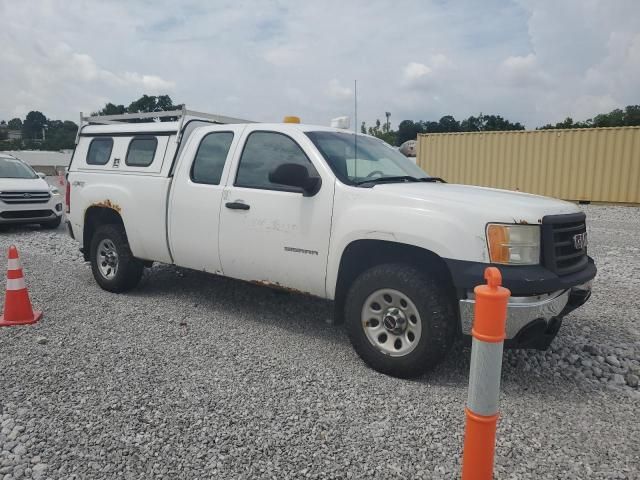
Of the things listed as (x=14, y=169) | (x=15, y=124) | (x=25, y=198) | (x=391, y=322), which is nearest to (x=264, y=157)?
(x=391, y=322)

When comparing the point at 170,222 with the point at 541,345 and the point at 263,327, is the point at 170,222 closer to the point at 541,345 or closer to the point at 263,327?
the point at 263,327

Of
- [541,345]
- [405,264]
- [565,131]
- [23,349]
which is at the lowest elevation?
[23,349]

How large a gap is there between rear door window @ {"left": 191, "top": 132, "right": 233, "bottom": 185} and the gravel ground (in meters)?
1.37

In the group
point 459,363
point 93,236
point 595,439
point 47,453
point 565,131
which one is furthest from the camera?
point 565,131

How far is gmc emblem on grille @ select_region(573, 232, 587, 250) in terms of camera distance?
11.4 feet

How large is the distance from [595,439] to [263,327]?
277cm

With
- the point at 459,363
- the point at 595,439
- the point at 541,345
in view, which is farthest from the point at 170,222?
the point at 595,439

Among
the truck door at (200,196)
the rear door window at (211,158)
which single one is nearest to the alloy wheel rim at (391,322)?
the truck door at (200,196)

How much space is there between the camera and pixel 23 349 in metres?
3.97

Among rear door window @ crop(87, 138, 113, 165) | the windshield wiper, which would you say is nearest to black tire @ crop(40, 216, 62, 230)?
rear door window @ crop(87, 138, 113, 165)

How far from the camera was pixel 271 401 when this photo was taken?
315 cm

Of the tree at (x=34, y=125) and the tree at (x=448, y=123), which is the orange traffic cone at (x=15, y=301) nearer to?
the tree at (x=448, y=123)

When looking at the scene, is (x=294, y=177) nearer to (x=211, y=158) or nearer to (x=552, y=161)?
(x=211, y=158)

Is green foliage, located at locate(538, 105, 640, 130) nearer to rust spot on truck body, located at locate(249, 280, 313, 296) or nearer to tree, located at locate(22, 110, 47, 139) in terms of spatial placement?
rust spot on truck body, located at locate(249, 280, 313, 296)
